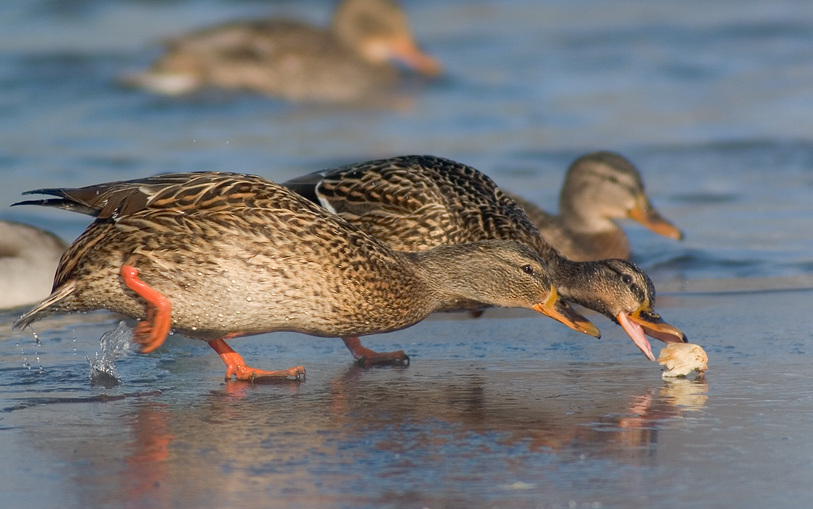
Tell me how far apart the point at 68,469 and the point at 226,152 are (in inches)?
320

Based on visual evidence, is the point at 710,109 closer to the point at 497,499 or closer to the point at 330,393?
the point at 330,393

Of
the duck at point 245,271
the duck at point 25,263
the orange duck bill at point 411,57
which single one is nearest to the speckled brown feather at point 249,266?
the duck at point 245,271

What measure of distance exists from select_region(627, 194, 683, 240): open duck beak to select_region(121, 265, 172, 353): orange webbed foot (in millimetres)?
4575

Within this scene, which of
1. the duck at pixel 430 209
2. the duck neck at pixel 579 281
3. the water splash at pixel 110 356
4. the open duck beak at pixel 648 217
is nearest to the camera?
the water splash at pixel 110 356

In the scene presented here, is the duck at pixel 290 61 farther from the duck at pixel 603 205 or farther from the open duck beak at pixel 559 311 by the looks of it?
the open duck beak at pixel 559 311

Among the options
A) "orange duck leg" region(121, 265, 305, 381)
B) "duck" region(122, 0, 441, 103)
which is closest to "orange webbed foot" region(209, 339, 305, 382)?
"orange duck leg" region(121, 265, 305, 381)

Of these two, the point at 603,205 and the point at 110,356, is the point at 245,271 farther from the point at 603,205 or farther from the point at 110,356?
the point at 603,205

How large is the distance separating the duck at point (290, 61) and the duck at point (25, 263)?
725 centimetres

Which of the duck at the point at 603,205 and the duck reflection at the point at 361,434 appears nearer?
the duck reflection at the point at 361,434

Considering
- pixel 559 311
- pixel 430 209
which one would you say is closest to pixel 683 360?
pixel 559 311

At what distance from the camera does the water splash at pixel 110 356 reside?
535cm

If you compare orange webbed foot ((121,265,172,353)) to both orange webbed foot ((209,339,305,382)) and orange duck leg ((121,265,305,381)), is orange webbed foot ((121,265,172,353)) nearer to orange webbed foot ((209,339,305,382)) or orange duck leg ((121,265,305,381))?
orange duck leg ((121,265,305,381))

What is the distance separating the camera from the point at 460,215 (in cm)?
658

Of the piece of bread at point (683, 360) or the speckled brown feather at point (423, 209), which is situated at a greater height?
the speckled brown feather at point (423, 209)
